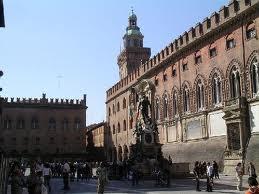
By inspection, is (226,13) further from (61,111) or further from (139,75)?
(61,111)

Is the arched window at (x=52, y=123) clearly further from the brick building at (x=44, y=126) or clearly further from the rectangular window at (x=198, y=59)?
the rectangular window at (x=198, y=59)

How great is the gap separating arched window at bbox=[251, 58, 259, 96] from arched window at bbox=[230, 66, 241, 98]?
4.62ft

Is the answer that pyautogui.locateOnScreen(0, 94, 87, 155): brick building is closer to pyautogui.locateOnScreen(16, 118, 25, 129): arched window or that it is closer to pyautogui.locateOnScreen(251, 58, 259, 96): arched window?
pyautogui.locateOnScreen(16, 118, 25, 129): arched window

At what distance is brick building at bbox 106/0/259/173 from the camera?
91.8 feet

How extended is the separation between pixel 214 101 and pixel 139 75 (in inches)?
664

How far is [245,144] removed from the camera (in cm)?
2783

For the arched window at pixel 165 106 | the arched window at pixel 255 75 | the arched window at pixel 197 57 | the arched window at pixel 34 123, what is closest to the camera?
the arched window at pixel 255 75

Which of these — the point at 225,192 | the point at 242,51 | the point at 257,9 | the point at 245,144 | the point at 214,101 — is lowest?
the point at 225,192

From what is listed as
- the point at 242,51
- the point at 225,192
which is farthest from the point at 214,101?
the point at 225,192

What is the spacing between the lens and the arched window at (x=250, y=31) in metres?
27.9

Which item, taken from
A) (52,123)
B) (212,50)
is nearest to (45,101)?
(52,123)

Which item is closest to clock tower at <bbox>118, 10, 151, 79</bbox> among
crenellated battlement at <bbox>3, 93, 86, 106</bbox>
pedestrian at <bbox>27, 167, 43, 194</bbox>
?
crenellated battlement at <bbox>3, 93, 86, 106</bbox>

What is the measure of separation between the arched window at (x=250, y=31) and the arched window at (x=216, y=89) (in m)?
4.24

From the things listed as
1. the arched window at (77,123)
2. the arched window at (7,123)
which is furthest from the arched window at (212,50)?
the arched window at (7,123)
